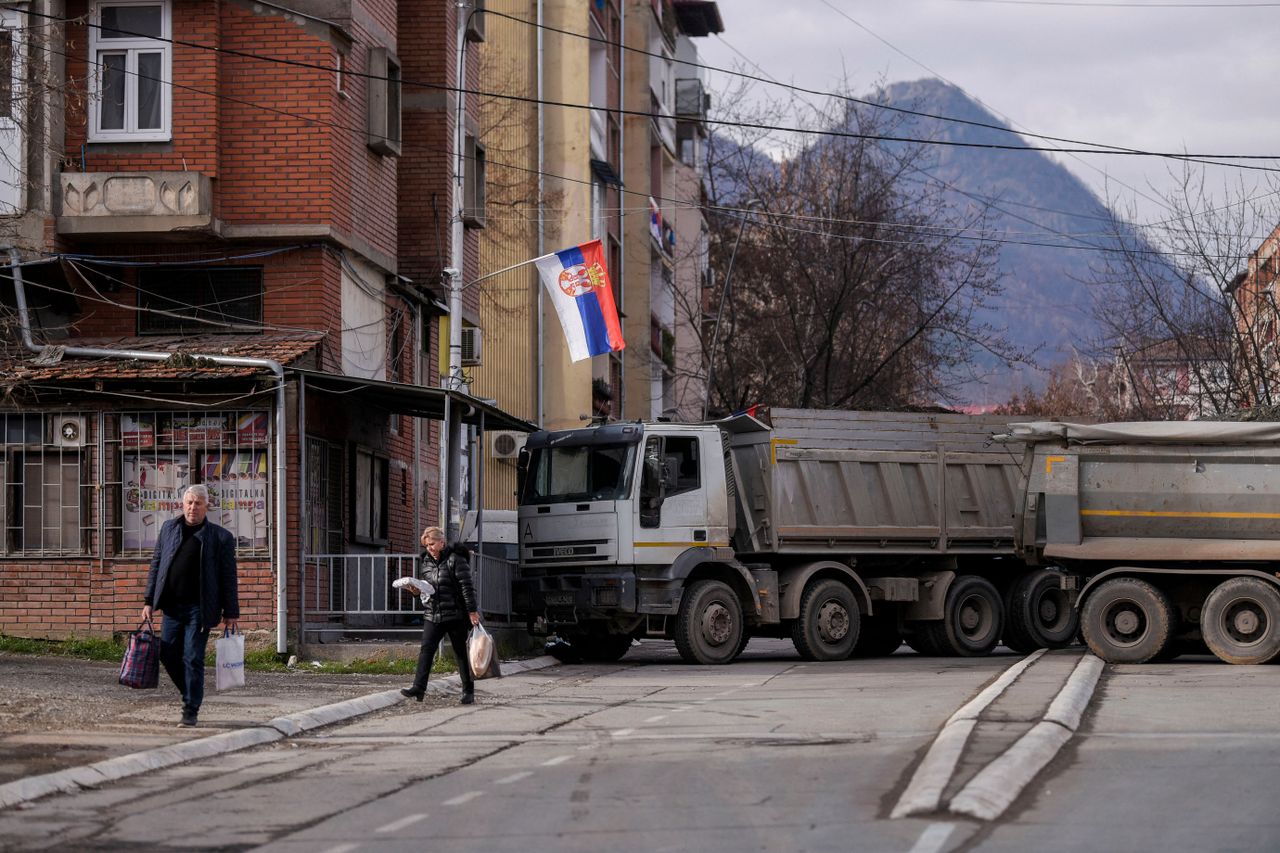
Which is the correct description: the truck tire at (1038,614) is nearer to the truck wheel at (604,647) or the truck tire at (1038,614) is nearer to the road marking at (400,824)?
the truck wheel at (604,647)

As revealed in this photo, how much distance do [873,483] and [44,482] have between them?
10.3 meters

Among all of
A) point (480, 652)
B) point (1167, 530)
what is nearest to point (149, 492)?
point (480, 652)

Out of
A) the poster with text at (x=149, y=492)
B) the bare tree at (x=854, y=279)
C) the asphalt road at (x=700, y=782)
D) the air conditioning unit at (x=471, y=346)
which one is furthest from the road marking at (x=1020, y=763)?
the bare tree at (x=854, y=279)

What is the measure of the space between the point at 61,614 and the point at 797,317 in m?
25.6

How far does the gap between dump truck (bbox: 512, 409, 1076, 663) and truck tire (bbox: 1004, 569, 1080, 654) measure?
1.0 inches

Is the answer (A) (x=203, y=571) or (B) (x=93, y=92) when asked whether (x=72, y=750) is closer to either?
(A) (x=203, y=571)

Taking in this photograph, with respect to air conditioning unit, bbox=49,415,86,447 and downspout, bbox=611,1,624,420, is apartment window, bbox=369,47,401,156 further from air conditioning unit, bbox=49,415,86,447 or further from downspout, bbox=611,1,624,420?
downspout, bbox=611,1,624,420

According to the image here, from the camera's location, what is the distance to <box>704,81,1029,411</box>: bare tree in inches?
1693

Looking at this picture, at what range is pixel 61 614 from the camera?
21266 mm

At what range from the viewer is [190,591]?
14062 mm

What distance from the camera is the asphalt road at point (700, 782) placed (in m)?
8.84

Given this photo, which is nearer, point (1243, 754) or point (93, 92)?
point (1243, 754)

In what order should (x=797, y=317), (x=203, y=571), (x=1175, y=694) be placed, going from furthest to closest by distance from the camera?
(x=797, y=317) → (x=1175, y=694) → (x=203, y=571)

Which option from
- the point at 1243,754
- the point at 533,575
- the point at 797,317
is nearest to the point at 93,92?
the point at 533,575
